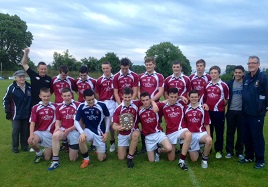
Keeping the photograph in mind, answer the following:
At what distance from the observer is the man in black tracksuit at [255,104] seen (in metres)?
5.49

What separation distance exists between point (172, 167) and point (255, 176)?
154 centimetres

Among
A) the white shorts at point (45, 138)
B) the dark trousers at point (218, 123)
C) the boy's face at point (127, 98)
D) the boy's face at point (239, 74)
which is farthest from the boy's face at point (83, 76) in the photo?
the boy's face at point (239, 74)

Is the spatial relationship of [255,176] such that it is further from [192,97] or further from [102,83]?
[102,83]

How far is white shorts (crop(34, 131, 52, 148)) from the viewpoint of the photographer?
6.22 metres

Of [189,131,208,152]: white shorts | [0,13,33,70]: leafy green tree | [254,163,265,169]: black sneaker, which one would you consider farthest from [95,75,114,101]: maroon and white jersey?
[0,13,33,70]: leafy green tree

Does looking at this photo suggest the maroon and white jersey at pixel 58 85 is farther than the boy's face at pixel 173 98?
Yes

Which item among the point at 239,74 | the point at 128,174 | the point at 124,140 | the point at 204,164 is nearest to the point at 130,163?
the point at 128,174

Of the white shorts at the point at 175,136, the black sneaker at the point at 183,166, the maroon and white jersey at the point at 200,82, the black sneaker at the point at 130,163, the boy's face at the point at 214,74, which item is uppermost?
the boy's face at the point at 214,74

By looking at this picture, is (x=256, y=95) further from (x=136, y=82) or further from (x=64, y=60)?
(x=64, y=60)

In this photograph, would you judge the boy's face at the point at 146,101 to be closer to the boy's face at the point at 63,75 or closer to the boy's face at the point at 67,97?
the boy's face at the point at 67,97

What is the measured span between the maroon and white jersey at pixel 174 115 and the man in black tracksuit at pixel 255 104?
1.30 meters

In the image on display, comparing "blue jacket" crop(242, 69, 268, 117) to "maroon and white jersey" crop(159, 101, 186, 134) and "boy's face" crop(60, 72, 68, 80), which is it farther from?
"boy's face" crop(60, 72, 68, 80)

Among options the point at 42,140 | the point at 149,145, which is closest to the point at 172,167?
the point at 149,145

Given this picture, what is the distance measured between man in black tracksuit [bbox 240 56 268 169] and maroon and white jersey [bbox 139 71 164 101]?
75.5 inches
